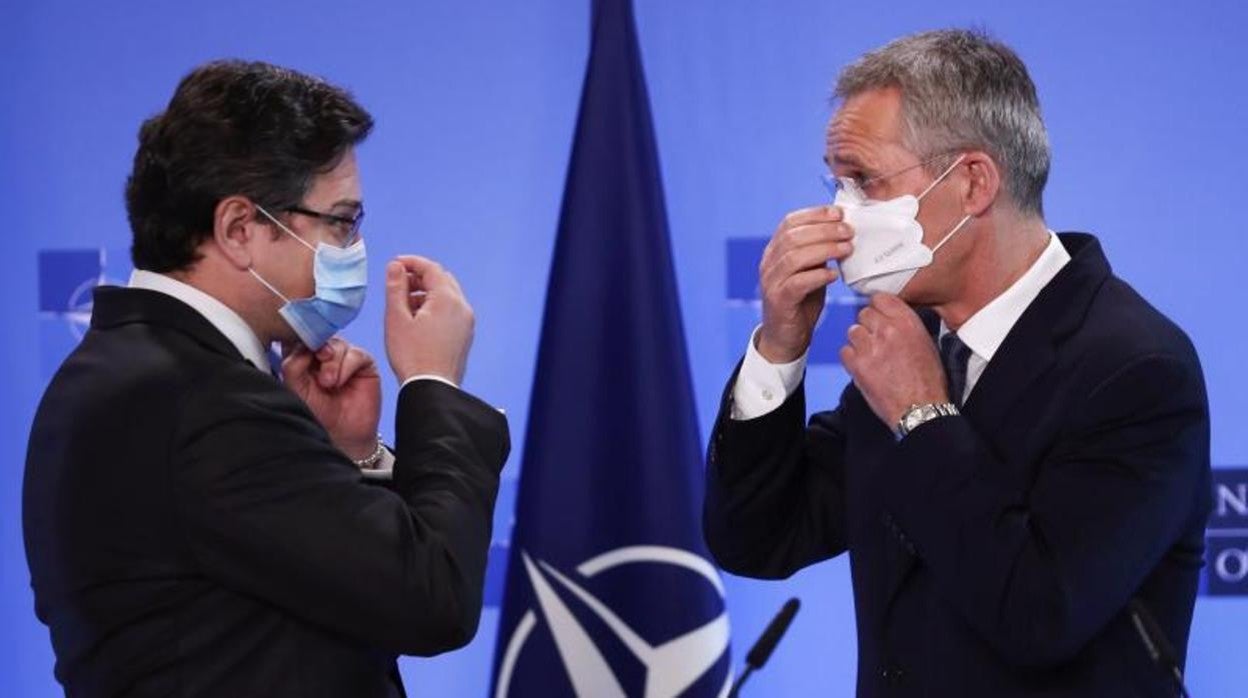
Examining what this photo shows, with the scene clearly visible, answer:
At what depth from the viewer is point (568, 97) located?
3.60 metres

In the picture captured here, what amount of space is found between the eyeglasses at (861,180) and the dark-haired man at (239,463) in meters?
0.56

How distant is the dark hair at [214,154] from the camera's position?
5.77ft

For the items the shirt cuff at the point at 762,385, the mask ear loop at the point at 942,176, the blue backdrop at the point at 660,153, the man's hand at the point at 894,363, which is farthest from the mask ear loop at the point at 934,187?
the blue backdrop at the point at 660,153

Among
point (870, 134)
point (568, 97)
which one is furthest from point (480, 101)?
point (870, 134)

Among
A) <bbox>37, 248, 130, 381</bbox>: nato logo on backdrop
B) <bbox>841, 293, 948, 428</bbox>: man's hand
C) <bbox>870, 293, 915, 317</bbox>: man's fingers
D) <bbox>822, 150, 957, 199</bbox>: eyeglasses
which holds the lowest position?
<bbox>37, 248, 130, 381</bbox>: nato logo on backdrop

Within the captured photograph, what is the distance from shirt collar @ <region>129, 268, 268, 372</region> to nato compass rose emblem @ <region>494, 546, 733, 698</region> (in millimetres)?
1296

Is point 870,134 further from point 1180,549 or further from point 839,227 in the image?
point 1180,549

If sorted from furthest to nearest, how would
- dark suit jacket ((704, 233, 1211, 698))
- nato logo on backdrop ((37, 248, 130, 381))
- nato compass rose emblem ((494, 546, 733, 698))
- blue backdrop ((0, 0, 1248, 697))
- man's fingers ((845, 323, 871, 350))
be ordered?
nato logo on backdrop ((37, 248, 130, 381)) → blue backdrop ((0, 0, 1248, 697)) → nato compass rose emblem ((494, 546, 733, 698)) → man's fingers ((845, 323, 871, 350)) → dark suit jacket ((704, 233, 1211, 698))

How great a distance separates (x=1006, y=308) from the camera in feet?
6.41

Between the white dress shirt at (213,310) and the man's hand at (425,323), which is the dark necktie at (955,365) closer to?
the man's hand at (425,323)

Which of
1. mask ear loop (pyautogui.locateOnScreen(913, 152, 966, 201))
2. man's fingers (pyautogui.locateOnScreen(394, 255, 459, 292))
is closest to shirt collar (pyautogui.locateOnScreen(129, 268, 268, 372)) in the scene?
man's fingers (pyautogui.locateOnScreen(394, 255, 459, 292))

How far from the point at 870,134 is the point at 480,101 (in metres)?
1.72

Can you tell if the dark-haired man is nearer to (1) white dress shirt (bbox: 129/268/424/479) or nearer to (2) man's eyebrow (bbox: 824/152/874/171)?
(1) white dress shirt (bbox: 129/268/424/479)

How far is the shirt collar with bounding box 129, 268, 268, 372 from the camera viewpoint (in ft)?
5.74
